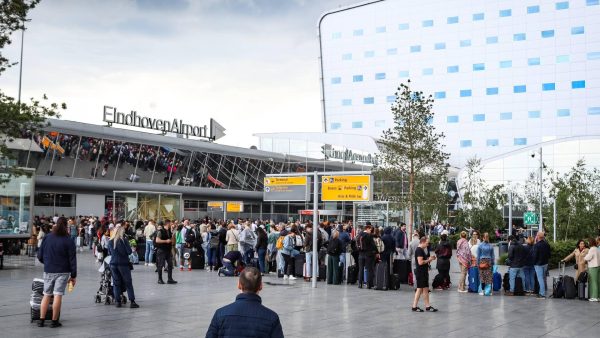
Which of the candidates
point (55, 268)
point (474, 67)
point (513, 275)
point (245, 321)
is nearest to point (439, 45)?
point (474, 67)

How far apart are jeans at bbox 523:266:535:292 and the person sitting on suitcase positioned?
905 cm

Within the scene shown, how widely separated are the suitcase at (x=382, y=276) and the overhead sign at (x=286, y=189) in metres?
4.03

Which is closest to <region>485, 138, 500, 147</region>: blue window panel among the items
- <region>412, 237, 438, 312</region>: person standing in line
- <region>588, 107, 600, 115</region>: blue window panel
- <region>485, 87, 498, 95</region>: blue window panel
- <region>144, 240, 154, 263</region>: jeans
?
<region>485, 87, 498, 95</region>: blue window panel

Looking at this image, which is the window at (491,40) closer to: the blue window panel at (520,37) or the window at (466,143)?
the blue window panel at (520,37)

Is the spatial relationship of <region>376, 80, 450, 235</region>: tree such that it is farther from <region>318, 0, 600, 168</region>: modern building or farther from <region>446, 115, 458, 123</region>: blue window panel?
<region>446, 115, 458, 123</region>: blue window panel

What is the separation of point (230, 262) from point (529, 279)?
9.46m

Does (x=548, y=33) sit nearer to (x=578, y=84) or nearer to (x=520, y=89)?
(x=578, y=84)

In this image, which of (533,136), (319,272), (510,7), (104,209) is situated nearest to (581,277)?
(319,272)

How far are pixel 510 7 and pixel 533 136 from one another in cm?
1538

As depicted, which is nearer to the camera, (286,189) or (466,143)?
(286,189)

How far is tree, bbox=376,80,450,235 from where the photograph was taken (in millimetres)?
25109

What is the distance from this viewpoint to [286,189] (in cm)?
2173

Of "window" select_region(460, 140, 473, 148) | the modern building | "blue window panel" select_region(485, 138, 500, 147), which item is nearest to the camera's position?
the modern building

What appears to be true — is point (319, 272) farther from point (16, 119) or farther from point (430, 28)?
point (430, 28)
